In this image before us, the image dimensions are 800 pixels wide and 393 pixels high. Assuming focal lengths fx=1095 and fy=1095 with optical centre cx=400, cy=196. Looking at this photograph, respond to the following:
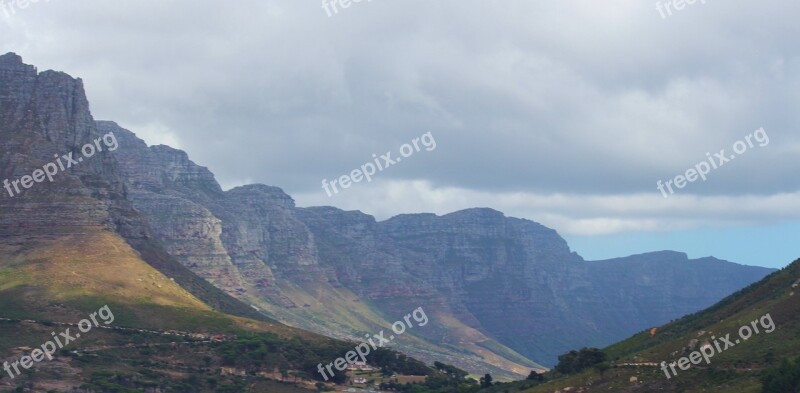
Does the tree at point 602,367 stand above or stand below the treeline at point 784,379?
above

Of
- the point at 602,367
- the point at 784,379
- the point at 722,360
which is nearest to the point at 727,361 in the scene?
the point at 722,360

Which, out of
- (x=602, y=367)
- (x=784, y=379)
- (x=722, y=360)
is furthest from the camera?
(x=602, y=367)

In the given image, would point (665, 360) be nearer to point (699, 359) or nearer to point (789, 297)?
point (699, 359)

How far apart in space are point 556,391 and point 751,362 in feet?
123

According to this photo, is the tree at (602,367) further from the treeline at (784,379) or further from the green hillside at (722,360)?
the treeline at (784,379)

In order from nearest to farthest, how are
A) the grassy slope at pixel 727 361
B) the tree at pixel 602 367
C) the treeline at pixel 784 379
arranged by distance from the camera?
the treeline at pixel 784 379 → the grassy slope at pixel 727 361 → the tree at pixel 602 367

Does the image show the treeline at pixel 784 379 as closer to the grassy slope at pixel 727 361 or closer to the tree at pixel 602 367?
the grassy slope at pixel 727 361

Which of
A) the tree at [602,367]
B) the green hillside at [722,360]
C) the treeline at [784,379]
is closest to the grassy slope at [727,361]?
the green hillside at [722,360]

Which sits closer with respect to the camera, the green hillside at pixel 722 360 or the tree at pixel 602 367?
the green hillside at pixel 722 360

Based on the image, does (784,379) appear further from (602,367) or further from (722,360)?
(602,367)

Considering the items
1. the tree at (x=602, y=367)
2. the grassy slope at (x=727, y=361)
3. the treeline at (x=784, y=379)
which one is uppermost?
the tree at (x=602, y=367)

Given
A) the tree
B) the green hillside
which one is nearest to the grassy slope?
the green hillside

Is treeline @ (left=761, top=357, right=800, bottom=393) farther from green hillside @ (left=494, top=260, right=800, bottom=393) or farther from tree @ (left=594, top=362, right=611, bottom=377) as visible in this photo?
tree @ (left=594, top=362, right=611, bottom=377)

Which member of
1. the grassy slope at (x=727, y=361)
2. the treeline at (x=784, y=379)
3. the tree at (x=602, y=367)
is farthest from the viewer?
the tree at (x=602, y=367)
